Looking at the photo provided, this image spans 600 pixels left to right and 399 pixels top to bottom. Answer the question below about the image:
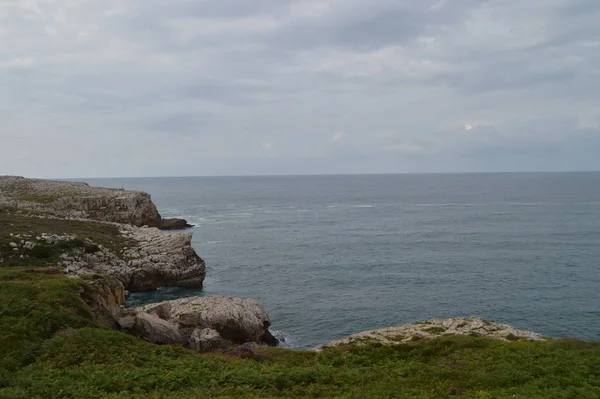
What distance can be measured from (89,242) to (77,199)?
4335 cm

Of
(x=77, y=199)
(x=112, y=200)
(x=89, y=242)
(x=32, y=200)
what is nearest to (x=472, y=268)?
(x=89, y=242)

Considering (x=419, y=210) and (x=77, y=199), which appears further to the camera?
(x=419, y=210)

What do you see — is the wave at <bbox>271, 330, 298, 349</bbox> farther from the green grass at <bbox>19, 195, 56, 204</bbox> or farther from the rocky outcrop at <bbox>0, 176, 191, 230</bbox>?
the green grass at <bbox>19, 195, 56, 204</bbox>

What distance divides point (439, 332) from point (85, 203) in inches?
3420

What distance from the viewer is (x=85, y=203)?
334 feet

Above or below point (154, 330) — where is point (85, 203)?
above

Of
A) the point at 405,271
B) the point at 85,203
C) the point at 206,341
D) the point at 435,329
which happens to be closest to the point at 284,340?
the point at 206,341

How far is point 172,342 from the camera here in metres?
34.8

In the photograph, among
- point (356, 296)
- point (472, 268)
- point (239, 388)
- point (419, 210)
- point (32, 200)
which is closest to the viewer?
point (239, 388)

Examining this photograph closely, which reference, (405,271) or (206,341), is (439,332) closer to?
(206,341)

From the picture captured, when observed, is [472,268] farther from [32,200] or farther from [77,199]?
[32,200]

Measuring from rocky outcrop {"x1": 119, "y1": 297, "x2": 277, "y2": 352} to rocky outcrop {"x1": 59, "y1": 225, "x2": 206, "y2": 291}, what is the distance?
19124 mm

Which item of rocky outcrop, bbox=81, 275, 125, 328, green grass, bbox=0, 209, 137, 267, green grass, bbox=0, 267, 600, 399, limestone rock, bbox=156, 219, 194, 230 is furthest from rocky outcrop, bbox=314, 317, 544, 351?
limestone rock, bbox=156, 219, 194, 230

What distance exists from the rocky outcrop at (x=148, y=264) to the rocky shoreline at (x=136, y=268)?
5.1 inches
